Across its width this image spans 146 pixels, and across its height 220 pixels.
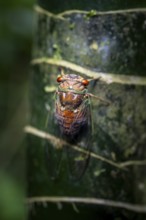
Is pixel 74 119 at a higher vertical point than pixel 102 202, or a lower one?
higher

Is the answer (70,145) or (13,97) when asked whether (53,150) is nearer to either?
(70,145)

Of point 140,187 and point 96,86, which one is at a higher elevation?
point 96,86

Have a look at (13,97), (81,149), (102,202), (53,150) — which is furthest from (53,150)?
(13,97)

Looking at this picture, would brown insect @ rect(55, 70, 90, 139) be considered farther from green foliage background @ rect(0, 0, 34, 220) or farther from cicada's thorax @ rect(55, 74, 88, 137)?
green foliage background @ rect(0, 0, 34, 220)

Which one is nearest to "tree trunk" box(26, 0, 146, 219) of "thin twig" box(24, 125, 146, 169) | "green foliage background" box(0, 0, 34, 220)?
"thin twig" box(24, 125, 146, 169)

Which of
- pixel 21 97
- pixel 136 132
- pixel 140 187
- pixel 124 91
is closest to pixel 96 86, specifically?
pixel 124 91

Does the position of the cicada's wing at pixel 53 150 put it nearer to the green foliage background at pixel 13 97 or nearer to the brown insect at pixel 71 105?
the brown insect at pixel 71 105

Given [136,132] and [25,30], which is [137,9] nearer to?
[136,132]
